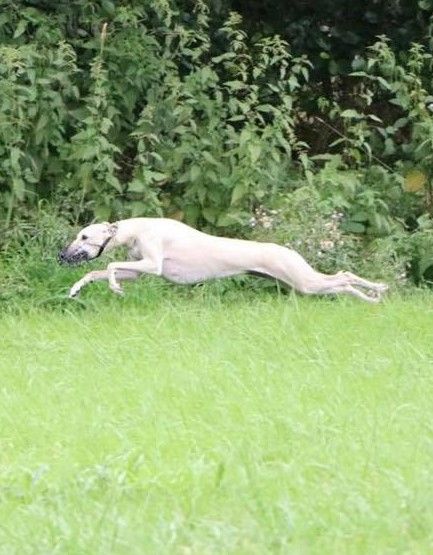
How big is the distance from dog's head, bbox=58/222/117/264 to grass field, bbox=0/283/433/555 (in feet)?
1.42

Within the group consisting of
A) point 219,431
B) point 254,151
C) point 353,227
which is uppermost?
point 219,431

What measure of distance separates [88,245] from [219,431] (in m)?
3.82

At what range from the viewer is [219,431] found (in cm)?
684

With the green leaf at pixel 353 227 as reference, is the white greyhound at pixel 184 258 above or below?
above

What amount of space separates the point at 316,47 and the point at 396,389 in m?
7.56

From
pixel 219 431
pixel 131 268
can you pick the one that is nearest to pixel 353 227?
pixel 131 268

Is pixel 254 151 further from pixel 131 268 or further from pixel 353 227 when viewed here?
pixel 131 268

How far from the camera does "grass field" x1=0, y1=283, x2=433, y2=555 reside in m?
5.45

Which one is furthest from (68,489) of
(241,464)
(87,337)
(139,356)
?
(87,337)

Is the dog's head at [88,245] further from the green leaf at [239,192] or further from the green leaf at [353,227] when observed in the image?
the green leaf at [353,227]

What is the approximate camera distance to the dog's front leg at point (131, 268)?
34.1ft

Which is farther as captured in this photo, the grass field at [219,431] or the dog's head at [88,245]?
the dog's head at [88,245]

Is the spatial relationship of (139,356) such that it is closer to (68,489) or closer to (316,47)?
(68,489)

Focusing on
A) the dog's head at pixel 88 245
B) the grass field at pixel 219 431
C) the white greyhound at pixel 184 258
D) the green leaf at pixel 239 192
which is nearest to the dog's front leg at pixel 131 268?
the white greyhound at pixel 184 258
